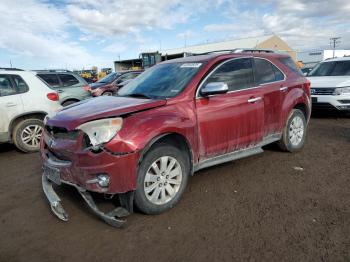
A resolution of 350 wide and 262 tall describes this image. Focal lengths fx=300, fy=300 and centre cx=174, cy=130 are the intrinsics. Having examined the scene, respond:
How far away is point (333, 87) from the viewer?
845 centimetres

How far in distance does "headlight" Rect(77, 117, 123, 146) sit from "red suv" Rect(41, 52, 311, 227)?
0.4 inches

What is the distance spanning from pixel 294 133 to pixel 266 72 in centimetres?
134

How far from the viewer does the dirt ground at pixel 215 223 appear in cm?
276

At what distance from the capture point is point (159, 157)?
131 inches

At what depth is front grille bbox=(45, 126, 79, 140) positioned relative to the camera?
10.5 ft

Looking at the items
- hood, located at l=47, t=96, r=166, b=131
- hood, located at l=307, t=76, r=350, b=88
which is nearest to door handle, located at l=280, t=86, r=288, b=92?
hood, located at l=47, t=96, r=166, b=131

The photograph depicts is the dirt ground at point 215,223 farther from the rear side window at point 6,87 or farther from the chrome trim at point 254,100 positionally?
the rear side window at point 6,87

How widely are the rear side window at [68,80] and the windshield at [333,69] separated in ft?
25.6

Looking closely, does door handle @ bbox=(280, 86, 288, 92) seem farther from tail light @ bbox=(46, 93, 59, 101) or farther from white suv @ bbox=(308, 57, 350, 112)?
tail light @ bbox=(46, 93, 59, 101)

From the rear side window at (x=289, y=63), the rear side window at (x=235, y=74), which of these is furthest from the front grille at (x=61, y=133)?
the rear side window at (x=289, y=63)

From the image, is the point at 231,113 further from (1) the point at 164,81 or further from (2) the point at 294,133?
(2) the point at 294,133

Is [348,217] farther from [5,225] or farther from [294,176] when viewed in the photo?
[5,225]

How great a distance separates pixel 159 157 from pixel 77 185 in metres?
0.91

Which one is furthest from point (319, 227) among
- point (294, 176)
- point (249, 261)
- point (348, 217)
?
point (294, 176)
